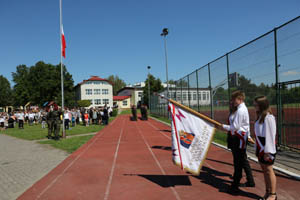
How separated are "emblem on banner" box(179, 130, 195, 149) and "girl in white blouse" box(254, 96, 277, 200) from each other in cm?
122

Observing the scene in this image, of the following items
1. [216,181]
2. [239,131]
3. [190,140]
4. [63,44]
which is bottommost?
[216,181]

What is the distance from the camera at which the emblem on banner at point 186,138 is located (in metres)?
4.33

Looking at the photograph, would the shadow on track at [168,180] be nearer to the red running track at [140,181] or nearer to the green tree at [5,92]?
the red running track at [140,181]

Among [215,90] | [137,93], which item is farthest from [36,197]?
→ [137,93]

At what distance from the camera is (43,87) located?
170 feet

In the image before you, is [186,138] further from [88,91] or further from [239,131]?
[88,91]

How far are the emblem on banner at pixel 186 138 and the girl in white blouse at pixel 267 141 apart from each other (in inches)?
48.0

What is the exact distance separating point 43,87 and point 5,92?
40.4 metres

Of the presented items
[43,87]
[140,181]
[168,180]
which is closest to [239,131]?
[168,180]

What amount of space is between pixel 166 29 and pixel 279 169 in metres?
18.0

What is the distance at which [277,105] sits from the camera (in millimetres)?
6777

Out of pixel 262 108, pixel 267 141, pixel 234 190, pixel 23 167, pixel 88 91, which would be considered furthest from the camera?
pixel 88 91

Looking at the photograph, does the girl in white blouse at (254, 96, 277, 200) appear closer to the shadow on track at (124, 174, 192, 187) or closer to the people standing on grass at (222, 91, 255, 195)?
the people standing on grass at (222, 91, 255, 195)

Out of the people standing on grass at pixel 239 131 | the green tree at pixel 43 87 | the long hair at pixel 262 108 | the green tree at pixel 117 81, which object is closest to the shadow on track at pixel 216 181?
the people standing on grass at pixel 239 131
